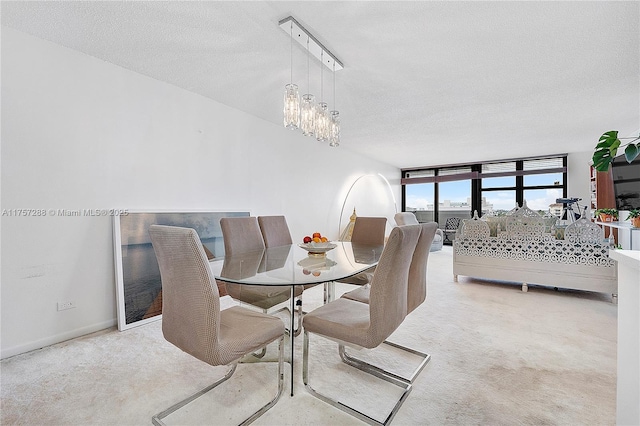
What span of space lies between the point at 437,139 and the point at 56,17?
5.15 m

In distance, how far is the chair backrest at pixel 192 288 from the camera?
1.27 m

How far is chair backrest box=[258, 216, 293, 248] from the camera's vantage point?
308 centimetres

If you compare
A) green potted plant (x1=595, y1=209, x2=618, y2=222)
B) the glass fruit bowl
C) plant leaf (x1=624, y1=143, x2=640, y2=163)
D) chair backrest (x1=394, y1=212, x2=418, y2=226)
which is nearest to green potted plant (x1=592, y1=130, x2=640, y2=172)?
plant leaf (x1=624, y1=143, x2=640, y2=163)

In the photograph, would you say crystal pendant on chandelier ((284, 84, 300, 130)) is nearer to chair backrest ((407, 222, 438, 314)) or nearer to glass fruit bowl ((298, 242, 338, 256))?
glass fruit bowl ((298, 242, 338, 256))

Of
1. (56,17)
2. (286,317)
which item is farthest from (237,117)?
(286,317)

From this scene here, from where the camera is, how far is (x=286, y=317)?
9.46ft

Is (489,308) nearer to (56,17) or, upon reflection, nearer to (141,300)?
(141,300)

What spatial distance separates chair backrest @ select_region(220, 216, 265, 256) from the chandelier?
1.01m

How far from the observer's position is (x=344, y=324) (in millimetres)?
1562

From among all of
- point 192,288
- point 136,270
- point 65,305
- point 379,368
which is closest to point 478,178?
point 379,368

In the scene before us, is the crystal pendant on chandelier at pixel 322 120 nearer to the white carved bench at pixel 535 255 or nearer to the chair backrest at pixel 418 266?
the chair backrest at pixel 418 266

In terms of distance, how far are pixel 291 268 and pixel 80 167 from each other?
81.6 inches

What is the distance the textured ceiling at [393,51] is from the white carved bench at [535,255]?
154 centimetres

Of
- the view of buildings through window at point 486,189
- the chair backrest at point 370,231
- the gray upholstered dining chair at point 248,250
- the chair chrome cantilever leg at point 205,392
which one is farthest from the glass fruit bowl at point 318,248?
the view of buildings through window at point 486,189
